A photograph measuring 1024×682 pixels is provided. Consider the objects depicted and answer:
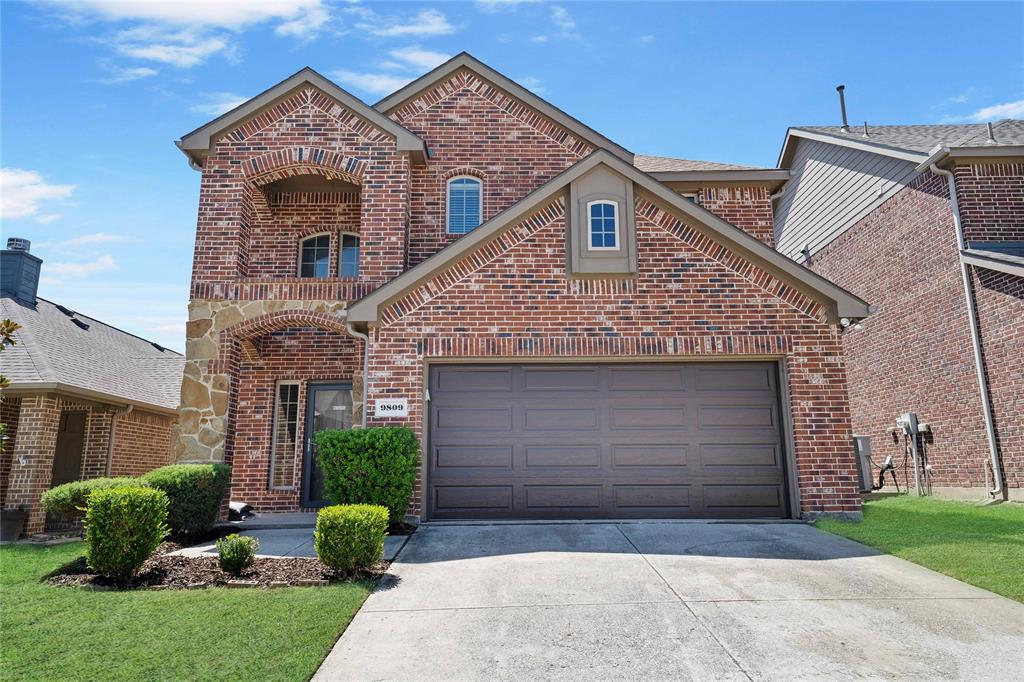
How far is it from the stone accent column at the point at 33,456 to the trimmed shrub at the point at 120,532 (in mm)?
6759

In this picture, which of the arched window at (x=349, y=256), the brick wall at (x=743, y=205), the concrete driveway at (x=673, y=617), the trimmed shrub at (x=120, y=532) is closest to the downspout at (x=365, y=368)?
the concrete driveway at (x=673, y=617)

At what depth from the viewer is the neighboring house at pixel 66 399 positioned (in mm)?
12133

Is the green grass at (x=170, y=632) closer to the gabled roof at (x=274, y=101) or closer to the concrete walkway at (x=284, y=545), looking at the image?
the concrete walkway at (x=284, y=545)

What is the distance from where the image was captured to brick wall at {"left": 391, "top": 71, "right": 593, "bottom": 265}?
13.5 metres

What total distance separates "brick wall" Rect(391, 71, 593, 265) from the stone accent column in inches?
322

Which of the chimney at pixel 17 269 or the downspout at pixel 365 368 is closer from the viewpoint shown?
the downspout at pixel 365 368

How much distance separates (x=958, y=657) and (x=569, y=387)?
6133mm

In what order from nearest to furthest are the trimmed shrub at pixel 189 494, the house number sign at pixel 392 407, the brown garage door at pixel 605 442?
the trimmed shrub at pixel 189 494 < the house number sign at pixel 392 407 < the brown garage door at pixel 605 442

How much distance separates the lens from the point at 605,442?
9836 millimetres

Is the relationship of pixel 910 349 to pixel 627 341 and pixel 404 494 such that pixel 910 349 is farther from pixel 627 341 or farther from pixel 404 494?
pixel 404 494

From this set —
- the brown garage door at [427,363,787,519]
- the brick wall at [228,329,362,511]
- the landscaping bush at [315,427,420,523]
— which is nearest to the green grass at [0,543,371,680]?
the landscaping bush at [315,427,420,523]

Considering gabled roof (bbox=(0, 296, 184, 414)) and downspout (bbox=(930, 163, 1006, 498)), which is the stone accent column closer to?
gabled roof (bbox=(0, 296, 184, 414))

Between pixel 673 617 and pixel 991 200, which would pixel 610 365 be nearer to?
pixel 673 617

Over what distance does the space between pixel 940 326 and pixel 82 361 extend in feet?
61.3
